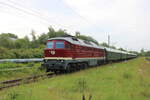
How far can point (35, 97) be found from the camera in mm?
6160

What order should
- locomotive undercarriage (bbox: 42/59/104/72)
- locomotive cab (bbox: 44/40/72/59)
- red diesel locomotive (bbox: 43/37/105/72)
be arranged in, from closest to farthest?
locomotive undercarriage (bbox: 42/59/104/72)
red diesel locomotive (bbox: 43/37/105/72)
locomotive cab (bbox: 44/40/72/59)

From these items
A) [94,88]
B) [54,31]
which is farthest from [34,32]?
[94,88]

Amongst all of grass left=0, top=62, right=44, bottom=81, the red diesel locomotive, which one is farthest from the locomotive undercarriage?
grass left=0, top=62, right=44, bottom=81

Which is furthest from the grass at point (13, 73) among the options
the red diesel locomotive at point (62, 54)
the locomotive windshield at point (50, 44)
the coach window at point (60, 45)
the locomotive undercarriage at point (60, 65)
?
the coach window at point (60, 45)

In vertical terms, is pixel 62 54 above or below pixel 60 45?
below

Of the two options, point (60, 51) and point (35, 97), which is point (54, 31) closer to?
point (60, 51)

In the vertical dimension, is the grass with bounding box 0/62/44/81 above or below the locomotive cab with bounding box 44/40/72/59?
below

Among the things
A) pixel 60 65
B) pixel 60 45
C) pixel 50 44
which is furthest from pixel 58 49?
pixel 60 65

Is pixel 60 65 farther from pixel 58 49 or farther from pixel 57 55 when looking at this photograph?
pixel 58 49

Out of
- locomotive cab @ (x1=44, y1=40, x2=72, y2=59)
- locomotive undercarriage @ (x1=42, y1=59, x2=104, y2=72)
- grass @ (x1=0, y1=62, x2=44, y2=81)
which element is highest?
locomotive cab @ (x1=44, y1=40, x2=72, y2=59)

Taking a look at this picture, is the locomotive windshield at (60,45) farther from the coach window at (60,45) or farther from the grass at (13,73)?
the grass at (13,73)

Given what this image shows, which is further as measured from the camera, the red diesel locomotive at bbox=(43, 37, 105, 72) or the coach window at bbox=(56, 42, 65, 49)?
the coach window at bbox=(56, 42, 65, 49)

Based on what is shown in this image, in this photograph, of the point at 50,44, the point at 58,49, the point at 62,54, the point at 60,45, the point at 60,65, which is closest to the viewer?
the point at 60,65

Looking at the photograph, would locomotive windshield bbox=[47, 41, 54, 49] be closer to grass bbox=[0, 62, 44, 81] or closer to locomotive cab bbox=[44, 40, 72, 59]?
locomotive cab bbox=[44, 40, 72, 59]
